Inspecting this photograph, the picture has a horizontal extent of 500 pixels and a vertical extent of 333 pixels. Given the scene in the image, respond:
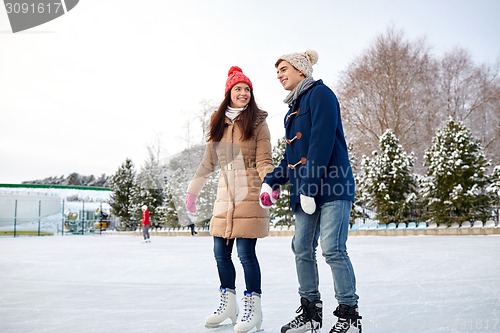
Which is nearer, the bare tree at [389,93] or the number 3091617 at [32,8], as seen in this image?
the number 3091617 at [32,8]

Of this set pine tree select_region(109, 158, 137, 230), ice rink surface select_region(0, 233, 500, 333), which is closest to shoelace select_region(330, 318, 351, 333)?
ice rink surface select_region(0, 233, 500, 333)

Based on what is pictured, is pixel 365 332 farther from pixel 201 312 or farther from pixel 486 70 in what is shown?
pixel 486 70

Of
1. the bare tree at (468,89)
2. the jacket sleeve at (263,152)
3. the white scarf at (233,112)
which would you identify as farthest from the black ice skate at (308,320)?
the bare tree at (468,89)

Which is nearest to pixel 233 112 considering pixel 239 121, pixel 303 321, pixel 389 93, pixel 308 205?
pixel 239 121

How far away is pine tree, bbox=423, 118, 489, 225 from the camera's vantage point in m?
14.5

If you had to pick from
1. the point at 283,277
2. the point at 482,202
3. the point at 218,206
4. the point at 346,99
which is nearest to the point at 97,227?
the point at 346,99

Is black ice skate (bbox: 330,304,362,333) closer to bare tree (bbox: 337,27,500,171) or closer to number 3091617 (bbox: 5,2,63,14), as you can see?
number 3091617 (bbox: 5,2,63,14)

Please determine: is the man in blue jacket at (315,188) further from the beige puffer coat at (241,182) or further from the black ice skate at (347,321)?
the beige puffer coat at (241,182)

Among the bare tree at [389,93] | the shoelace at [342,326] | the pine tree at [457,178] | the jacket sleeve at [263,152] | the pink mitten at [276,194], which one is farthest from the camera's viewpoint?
the bare tree at [389,93]

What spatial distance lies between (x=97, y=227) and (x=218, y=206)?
28.9 meters

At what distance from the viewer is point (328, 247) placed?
2309 mm

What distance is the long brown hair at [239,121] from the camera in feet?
9.29

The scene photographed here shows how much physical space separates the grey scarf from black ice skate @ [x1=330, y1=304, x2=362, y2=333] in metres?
1.14

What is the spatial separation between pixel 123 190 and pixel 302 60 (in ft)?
99.0
